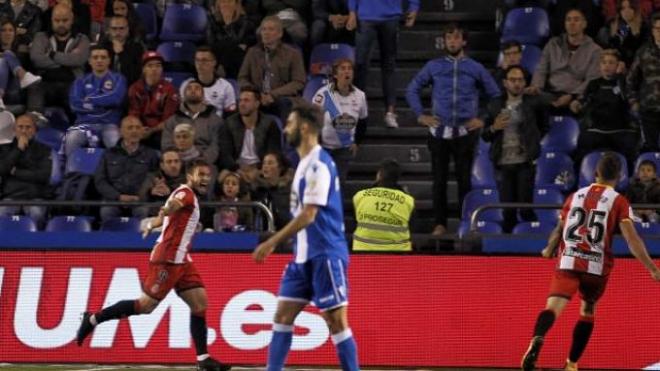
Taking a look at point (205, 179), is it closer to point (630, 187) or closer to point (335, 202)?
point (335, 202)

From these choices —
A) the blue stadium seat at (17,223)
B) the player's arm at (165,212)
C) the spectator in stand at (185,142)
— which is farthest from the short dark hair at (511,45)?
the player's arm at (165,212)

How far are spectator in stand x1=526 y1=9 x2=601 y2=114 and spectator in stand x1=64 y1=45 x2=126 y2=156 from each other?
4.76 m

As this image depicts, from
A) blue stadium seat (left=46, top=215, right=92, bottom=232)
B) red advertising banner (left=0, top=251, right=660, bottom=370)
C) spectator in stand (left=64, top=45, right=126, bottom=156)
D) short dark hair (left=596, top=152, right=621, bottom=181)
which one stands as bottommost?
red advertising banner (left=0, top=251, right=660, bottom=370)

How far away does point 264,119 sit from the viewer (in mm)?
17906

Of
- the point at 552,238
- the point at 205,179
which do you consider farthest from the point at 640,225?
the point at 205,179

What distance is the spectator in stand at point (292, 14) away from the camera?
65.4 feet

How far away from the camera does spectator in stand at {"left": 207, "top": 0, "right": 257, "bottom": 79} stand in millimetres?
19750

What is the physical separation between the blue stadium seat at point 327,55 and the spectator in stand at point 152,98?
189 centimetres

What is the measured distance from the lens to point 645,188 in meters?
16.9

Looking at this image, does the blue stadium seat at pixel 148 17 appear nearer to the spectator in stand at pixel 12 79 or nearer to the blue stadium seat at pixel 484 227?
the spectator in stand at pixel 12 79

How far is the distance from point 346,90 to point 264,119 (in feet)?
3.32

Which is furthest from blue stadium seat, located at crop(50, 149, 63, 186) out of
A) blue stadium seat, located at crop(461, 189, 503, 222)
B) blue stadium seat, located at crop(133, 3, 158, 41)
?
blue stadium seat, located at crop(461, 189, 503, 222)

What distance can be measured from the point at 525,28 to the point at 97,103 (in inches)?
207

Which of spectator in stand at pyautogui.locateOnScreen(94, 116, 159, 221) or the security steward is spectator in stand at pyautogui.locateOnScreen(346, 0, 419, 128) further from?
the security steward
